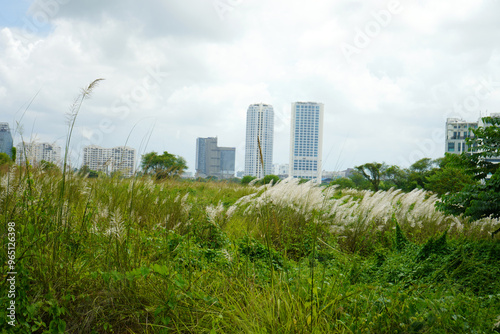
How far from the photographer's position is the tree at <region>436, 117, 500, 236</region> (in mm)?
2904

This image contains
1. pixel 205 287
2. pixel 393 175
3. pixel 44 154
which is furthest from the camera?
pixel 393 175

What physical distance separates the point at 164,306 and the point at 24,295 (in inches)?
28.7

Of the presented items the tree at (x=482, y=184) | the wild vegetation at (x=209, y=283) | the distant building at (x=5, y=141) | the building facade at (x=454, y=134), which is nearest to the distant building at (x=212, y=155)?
the distant building at (x=5, y=141)

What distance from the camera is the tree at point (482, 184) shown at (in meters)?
2.90

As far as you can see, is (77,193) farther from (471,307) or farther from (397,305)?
(471,307)

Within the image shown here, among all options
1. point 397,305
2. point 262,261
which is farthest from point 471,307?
point 262,261

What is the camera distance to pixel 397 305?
Result: 185cm

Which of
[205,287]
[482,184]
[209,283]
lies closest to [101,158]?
[209,283]

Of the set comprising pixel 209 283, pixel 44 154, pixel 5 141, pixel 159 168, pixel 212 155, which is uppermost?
pixel 212 155

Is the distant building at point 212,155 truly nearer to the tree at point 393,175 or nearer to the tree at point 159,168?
the tree at point 393,175

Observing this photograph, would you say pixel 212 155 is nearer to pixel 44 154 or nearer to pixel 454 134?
pixel 44 154

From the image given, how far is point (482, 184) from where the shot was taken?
315cm

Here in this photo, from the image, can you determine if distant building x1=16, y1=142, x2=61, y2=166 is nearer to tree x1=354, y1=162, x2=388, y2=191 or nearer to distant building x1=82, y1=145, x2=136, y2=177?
distant building x1=82, y1=145, x2=136, y2=177

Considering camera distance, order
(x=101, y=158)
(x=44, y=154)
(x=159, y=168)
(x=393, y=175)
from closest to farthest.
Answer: (x=44, y=154), (x=101, y=158), (x=159, y=168), (x=393, y=175)
